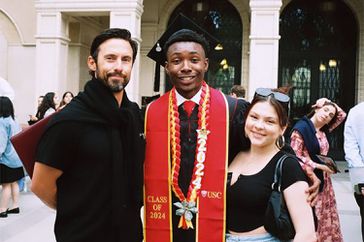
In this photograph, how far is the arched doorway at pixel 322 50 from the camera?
1669 cm

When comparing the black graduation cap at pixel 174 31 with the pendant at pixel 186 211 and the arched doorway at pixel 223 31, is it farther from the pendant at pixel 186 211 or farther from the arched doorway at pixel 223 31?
the arched doorway at pixel 223 31

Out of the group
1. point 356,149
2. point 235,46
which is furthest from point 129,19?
point 356,149

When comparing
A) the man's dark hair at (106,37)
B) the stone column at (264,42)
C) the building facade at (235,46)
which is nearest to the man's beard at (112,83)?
the man's dark hair at (106,37)

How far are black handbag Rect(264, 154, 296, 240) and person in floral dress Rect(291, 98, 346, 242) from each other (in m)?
2.66

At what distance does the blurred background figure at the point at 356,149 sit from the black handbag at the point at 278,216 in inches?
128

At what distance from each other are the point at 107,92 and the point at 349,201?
825cm

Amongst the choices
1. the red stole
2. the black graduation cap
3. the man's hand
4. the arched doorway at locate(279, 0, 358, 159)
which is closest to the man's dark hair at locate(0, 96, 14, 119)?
the black graduation cap

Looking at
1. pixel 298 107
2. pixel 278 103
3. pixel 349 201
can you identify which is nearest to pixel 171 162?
pixel 278 103

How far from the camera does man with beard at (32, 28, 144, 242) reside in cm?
261

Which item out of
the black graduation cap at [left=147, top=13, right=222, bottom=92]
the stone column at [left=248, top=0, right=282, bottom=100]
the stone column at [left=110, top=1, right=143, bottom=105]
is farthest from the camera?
the stone column at [left=110, top=1, right=143, bottom=105]

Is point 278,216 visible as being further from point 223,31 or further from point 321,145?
point 223,31

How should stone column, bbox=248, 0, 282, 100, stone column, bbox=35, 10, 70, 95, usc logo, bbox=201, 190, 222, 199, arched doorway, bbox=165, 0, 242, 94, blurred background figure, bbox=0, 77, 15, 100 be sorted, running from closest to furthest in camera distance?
usc logo, bbox=201, 190, 222, 199
blurred background figure, bbox=0, 77, 15, 100
stone column, bbox=248, 0, 282, 100
stone column, bbox=35, 10, 70, 95
arched doorway, bbox=165, 0, 242, 94

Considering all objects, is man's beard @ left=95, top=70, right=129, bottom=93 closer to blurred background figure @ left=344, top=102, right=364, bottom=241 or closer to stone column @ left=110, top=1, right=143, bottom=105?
blurred background figure @ left=344, top=102, right=364, bottom=241

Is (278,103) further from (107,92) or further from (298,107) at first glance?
(298,107)
